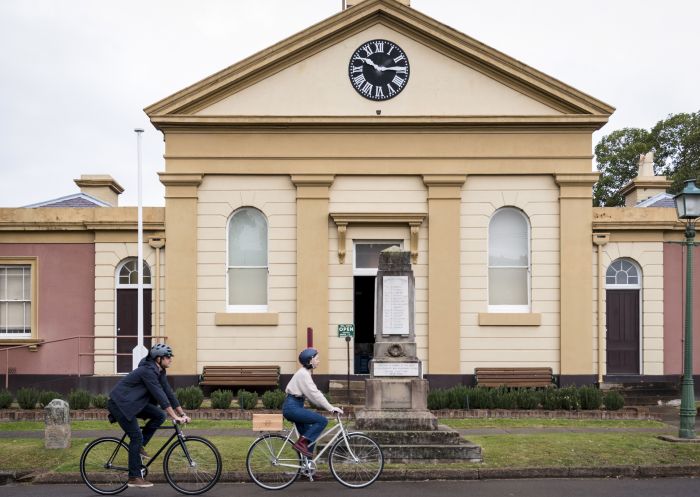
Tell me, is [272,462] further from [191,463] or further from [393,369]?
[393,369]

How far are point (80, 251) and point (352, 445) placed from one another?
1351 centimetres

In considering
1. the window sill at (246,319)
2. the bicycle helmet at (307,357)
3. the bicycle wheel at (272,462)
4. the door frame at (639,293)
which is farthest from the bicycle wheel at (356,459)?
the door frame at (639,293)

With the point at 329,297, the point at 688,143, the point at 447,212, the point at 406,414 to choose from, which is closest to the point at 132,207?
the point at 329,297

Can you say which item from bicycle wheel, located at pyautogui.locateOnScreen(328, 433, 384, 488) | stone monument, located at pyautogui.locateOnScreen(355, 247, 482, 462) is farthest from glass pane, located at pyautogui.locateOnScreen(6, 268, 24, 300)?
bicycle wheel, located at pyautogui.locateOnScreen(328, 433, 384, 488)

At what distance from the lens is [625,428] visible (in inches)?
674

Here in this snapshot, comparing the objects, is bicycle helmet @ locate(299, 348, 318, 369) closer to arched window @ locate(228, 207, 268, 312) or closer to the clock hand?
arched window @ locate(228, 207, 268, 312)

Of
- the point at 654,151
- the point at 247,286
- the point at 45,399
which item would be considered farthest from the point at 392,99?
the point at 654,151

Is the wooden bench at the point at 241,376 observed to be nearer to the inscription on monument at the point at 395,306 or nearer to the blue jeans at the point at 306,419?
the inscription on monument at the point at 395,306

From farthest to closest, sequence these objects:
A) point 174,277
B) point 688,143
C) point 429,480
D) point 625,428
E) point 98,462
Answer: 1. point 688,143
2. point 174,277
3. point 625,428
4. point 429,480
5. point 98,462

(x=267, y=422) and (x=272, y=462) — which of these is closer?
(x=267, y=422)

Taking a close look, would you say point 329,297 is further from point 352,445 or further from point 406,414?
point 352,445

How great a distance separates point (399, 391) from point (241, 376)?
8831mm

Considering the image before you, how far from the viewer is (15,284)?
75.5ft

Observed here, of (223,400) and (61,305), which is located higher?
(61,305)
